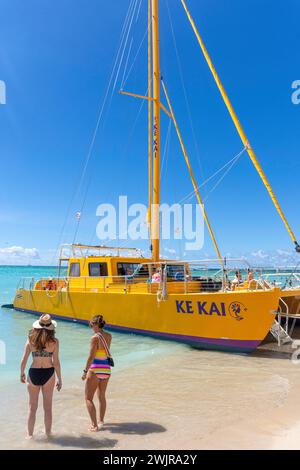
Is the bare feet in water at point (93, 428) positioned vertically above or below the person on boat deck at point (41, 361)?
below

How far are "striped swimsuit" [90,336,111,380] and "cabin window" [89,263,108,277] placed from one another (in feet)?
31.3

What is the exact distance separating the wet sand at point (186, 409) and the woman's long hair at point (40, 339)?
1.35 m

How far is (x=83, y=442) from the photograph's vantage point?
4996 millimetres

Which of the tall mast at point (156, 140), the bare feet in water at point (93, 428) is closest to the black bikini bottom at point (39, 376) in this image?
the bare feet in water at point (93, 428)

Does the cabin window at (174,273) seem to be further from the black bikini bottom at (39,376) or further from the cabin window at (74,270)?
the black bikini bottom at (39,376)

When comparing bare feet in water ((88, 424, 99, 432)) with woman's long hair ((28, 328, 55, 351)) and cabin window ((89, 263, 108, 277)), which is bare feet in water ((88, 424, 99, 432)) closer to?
woman's long hair ((28, 328, 55, 351))

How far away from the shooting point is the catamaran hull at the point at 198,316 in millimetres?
9758

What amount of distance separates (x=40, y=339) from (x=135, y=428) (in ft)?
6.75

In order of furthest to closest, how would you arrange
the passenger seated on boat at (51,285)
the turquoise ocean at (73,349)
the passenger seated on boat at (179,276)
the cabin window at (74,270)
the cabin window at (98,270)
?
the passenger seated on boat at (51,285), the cabin window at (74,270), the cabin window at (98,270), the passenger seated on boat at (179,276), the turquoise ocean at (73,349)

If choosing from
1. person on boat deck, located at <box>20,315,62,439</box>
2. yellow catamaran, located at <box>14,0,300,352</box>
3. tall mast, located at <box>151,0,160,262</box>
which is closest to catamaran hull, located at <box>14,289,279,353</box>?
yellow catamaran, located at <box>14,0,300,352</box>

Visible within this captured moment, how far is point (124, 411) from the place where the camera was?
245 inches

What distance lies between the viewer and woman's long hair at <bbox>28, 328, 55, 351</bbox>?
480 centimetres
